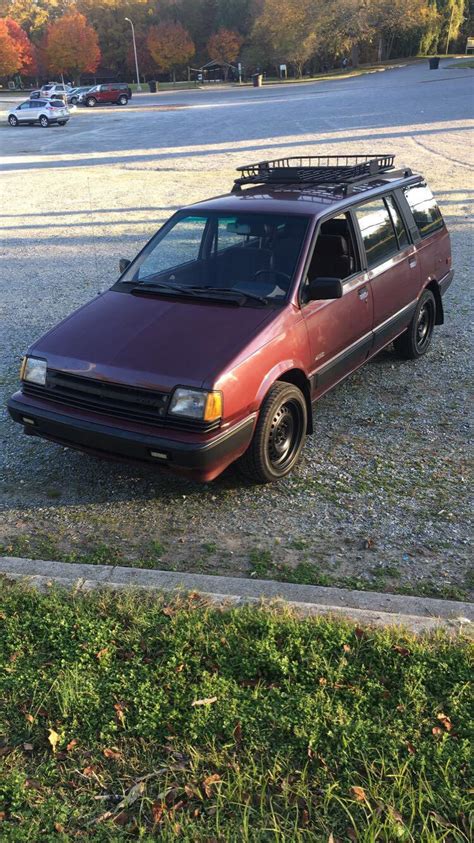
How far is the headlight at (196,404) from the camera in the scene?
3.95 m

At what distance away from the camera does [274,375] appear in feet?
14.6

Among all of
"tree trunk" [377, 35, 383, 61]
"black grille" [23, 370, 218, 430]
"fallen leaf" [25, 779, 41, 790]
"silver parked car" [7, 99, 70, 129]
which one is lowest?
"fallen leaf" [25, 779, 41, 790]

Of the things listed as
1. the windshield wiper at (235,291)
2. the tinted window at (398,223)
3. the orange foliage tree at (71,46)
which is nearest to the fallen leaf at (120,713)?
the windshield wiper at (235,291)

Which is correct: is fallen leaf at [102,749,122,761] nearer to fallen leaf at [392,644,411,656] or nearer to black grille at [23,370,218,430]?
fallen leaf at [392,644,411,656]

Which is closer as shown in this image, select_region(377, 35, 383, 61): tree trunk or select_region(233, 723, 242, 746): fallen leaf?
select_region(233, 723, 242, 746): fallen leaf

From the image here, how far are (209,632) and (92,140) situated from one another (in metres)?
31.7

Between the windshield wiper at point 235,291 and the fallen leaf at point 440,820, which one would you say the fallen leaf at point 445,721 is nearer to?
the fallen leaf at point 440,820

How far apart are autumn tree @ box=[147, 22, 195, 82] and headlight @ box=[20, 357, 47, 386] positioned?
103m

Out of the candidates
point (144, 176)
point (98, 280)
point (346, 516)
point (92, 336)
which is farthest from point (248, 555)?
point (144, 176)

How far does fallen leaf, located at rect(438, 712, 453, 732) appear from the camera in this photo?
8.42 ft

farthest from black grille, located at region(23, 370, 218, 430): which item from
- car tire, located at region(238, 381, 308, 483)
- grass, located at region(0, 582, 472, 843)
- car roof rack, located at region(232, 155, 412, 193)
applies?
car roof rack, located at region(232, 155, 412, 193)

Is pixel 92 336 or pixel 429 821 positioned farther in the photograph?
pixel 92 336

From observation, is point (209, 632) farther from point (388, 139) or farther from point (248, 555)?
point (388, 139)

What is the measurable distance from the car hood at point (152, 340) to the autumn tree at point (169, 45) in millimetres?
103226
